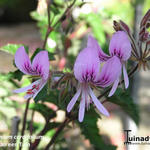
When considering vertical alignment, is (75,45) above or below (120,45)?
above

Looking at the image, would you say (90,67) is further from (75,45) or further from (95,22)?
(75,45)

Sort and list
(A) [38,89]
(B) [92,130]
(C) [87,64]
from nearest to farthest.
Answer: (C) [87,64]
(A) [38,89]
(B) [92,130]

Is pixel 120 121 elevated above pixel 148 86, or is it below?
below

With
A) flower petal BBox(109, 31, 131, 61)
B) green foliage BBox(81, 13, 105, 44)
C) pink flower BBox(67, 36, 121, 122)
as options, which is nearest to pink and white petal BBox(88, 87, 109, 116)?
pink flower BBox(67, 36, 121, 122)

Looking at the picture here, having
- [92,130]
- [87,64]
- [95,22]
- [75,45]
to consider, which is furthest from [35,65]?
[75,45]

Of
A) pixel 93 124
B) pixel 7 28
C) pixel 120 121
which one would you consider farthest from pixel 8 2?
pixel 93 124

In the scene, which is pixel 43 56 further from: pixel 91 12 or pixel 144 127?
pixel 144 127

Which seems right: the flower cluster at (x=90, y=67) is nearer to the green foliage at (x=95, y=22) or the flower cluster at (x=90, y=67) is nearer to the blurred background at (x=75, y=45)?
the blurred background at (x=75, y=45)
